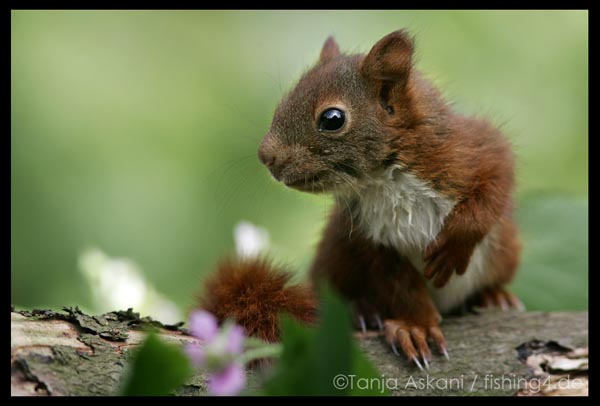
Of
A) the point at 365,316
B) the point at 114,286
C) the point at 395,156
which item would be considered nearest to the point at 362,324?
the point at 365,316

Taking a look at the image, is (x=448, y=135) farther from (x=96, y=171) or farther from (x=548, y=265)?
(x=96, y=171)

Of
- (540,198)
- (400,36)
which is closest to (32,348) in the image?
(400,36)

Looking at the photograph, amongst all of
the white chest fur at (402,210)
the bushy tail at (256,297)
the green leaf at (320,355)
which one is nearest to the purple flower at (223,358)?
the green leaf at (320,355)

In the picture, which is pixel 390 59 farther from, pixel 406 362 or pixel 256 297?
pixel 406 362

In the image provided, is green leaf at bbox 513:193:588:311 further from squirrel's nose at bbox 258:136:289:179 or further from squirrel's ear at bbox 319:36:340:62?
squirrel's nose at bbox 258:136:289:179

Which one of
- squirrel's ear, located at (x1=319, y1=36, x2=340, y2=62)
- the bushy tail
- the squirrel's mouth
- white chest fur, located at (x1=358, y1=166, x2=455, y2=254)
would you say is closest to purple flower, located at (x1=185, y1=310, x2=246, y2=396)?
the bushy tail
